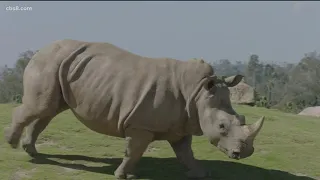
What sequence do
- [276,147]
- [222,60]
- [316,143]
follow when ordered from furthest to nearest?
[222,60] → [316,143] → [276,147]

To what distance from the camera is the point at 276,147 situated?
10711 millimetres

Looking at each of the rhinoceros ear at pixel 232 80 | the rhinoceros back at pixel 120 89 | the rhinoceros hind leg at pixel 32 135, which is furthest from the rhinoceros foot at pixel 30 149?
the rhinoceros ear at pixel 232 80

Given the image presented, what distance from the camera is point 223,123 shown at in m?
7.75

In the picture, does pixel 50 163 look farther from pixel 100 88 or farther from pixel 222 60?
pixel 222 60

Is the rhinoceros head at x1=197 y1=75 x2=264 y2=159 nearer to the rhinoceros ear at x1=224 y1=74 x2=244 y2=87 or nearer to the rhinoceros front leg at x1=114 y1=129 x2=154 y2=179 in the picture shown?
the rhinoceros ear at x1=224 y1=74 x2=244 y2=87

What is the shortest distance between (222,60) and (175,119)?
13566 cm

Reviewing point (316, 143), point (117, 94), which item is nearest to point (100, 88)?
point (117, 94)

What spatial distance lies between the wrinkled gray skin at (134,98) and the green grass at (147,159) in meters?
0.52

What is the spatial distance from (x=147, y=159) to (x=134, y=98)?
6.29 feet

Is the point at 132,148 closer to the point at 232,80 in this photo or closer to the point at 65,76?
the point at 65,76

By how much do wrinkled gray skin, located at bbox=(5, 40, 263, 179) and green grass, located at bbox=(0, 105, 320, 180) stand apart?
524 millimetres

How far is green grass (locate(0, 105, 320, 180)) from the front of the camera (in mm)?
8508

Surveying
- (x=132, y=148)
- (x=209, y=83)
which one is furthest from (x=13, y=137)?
(x=209, y=83)

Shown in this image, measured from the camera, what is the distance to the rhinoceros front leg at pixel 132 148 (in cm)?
797
